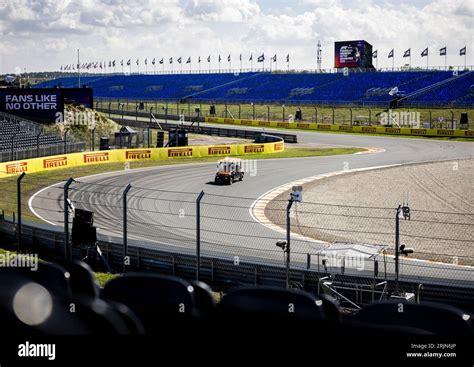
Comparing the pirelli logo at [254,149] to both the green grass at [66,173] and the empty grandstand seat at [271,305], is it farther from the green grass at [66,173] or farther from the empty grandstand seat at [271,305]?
the empty grandstand seat at [271,305]

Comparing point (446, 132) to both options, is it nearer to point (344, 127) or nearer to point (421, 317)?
point (344, 127)

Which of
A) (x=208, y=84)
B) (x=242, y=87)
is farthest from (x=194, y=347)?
(x=208, y=84)

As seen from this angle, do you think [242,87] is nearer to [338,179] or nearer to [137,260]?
[338,179]

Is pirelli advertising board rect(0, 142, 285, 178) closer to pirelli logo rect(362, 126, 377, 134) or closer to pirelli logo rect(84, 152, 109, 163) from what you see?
pirelli logo rect(84, 152, 109, 163)

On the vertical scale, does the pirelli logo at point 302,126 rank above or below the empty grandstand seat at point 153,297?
above

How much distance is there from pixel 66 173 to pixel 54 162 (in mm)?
1900

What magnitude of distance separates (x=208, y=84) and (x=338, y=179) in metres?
103

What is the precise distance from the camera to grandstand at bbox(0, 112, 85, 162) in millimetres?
37031

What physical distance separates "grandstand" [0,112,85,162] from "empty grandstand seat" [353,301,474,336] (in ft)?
105

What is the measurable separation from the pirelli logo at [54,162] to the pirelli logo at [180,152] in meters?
8.40

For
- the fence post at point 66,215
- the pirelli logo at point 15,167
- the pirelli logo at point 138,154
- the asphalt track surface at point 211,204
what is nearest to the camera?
the fence post at point 66,215

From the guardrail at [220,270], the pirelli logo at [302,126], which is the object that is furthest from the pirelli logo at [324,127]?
the guardrail at [220,270]

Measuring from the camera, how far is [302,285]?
12836 mm

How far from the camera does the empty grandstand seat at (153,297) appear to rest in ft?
17.1
